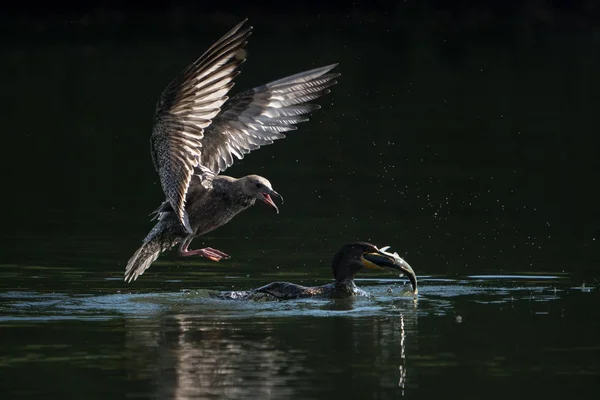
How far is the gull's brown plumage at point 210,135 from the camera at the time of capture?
14.2m

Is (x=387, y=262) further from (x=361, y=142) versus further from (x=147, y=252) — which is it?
(x=361, y=142)

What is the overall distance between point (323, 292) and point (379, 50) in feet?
112

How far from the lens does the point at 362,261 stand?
14656mm

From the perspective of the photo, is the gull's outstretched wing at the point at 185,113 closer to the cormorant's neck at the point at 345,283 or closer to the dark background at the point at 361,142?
the cormorant's neck at the point at 345,283

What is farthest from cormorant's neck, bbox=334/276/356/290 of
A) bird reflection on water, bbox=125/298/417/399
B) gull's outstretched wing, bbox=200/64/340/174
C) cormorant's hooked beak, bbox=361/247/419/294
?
gull's outstretched wing, bbox=200/64/340/174

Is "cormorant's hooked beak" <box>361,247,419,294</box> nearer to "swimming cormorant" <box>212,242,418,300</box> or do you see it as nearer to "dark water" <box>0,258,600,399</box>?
"swimming cormorant" <box>212,242,418,300</box>

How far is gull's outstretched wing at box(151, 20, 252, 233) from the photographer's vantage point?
46.4 ft

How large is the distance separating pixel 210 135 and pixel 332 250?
1.98m

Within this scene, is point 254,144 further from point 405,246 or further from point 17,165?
point 17,165

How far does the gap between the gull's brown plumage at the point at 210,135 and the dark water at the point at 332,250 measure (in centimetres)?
54

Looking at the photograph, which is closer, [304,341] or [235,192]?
[304,341]

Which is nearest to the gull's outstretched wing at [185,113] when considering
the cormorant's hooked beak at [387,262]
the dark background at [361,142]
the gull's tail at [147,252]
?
the gull's tail at [147,252]

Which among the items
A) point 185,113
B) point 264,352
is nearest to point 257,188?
point 185,113

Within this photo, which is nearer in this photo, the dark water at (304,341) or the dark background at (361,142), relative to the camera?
the dark water at (304,341)
